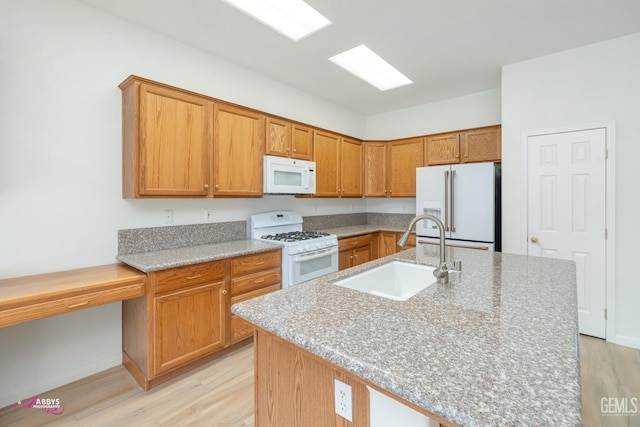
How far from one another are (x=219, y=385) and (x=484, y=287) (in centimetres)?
193

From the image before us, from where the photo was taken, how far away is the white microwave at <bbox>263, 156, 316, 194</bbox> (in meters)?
3.01

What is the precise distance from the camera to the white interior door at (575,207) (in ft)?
9.04

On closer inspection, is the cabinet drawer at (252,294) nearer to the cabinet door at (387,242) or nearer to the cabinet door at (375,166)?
the cabinet door at (387,242)

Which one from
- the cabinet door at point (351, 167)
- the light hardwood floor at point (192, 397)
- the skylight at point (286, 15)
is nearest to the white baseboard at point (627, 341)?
the light hardwood floor at point (192, 397)

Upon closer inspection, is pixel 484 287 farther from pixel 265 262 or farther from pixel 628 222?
pixel 628 222

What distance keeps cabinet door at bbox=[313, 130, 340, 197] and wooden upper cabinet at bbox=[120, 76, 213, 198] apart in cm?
148

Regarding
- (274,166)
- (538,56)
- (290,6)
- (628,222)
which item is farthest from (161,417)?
(538,56)

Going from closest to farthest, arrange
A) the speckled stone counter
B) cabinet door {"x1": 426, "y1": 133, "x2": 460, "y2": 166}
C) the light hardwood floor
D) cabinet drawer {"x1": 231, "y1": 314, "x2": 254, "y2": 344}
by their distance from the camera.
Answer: the speckled stone counter
the light hardwood floor
cabinet drawer {"x1": 231, "y1": 314, "x2": 254, "y2": 344}
cabinet door {"x1": 426, "y1": 133, "x2": 460, "y2": 166}

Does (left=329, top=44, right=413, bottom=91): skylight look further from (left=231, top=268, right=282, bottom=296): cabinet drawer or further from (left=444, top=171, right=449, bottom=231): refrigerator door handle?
(left=231, top=268, right=282, bottom=296): cabinet drawer

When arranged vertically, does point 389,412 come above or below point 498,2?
below

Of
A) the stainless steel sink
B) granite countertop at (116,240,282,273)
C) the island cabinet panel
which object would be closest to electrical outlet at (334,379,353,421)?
the island cabinet panel

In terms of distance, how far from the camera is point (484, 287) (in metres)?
1.32

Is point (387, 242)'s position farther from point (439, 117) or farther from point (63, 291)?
point (63, 291)

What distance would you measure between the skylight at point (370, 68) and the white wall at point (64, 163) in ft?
5.55
